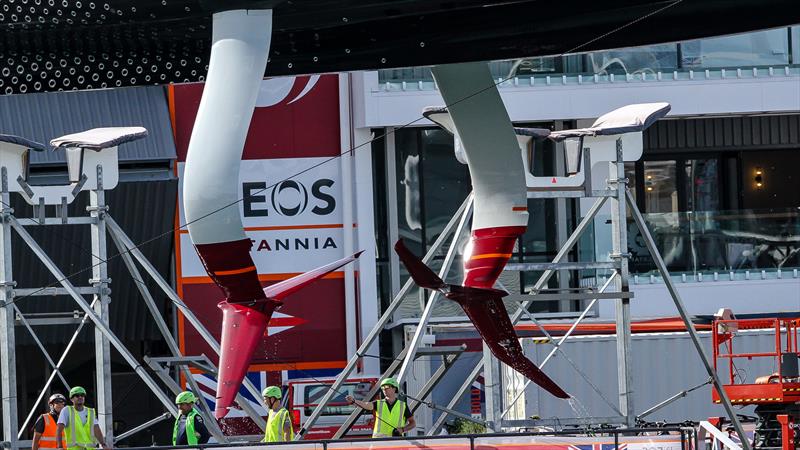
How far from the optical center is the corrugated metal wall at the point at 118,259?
112ft

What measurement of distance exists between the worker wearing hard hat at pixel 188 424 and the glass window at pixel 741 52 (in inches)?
674

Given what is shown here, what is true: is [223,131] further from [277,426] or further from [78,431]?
[78,431]

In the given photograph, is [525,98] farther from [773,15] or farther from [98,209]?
[773,15]

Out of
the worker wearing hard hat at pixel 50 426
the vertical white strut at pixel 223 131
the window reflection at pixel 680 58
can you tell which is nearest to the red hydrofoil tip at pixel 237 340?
the vertical white strut at pixel 223 131

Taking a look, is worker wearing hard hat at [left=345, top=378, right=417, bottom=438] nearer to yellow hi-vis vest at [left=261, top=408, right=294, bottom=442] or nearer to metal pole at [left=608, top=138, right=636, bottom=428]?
yellow hi-vis vest at [left=261, top=408, right=294, bottom=442]

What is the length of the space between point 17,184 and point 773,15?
13.9 meters

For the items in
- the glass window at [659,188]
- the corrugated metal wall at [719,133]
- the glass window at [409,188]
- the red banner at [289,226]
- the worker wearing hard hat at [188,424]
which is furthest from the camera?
the glass window at [659,188]

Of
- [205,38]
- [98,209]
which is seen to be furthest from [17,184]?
[205,38]

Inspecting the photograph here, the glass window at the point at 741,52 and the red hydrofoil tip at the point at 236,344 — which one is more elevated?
the glass window at the point at 741,52

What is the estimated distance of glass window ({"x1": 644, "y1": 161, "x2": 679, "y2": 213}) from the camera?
129 ft

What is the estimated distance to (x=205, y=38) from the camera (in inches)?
528

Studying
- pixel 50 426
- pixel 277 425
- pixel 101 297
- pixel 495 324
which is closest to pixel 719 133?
pixel 101 297

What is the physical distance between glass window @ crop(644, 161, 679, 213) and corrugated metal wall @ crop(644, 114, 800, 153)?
0.62 meters

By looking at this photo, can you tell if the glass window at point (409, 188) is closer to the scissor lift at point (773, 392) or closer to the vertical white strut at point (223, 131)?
the scissor lift at point (773, 392)
